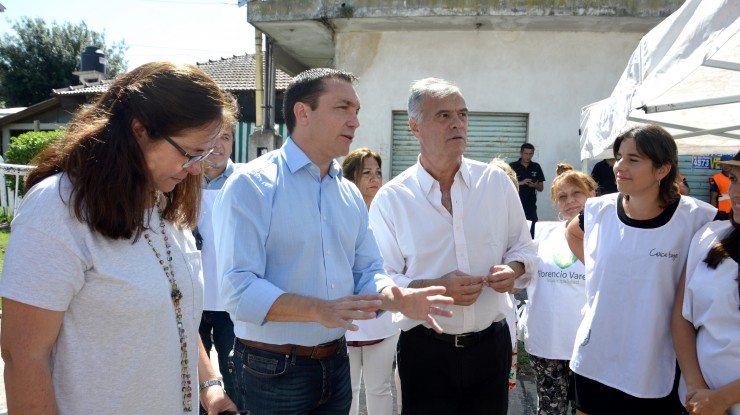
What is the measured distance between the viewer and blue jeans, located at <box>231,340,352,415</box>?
2283 mm

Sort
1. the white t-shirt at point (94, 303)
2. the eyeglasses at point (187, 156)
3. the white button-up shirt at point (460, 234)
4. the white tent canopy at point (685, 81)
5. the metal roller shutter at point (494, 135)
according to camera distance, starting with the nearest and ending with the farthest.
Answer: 1. the white t-shirt at point (94, 303)
2. the eyeglasses at point (187, 156)
3. the white tent canopy at point (685, 81)
4. the white button-up shirt at point (460, 234)
5. the metal roller shutter at point (494, 135)

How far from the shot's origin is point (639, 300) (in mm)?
2779

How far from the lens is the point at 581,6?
9.18m

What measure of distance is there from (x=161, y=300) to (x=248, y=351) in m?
0.81

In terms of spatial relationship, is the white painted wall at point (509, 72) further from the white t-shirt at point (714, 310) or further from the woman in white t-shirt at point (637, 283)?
the white t-shirt at point (714, 310)

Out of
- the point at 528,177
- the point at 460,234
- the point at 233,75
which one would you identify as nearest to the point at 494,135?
the point at 528,177

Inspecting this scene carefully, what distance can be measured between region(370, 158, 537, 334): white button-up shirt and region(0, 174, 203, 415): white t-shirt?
154cm

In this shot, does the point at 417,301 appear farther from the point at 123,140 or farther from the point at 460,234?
the point at 123,140

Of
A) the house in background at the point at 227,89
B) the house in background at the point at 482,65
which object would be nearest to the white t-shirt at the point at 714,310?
the house in background at the point at 482,65

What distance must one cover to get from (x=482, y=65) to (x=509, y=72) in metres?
0.50

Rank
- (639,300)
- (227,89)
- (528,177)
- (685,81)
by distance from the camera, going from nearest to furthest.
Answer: (639,300)
(685,81)
(528,177)
(227,89)

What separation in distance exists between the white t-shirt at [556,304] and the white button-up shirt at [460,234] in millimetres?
763

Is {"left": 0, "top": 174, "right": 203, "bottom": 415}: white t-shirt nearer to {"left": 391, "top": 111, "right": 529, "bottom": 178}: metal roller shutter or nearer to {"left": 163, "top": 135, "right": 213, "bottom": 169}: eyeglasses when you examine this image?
{"left": 163, "top": 135, "right": 213, "bottom": 169}: eyeglasses

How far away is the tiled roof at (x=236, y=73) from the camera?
2083cm
